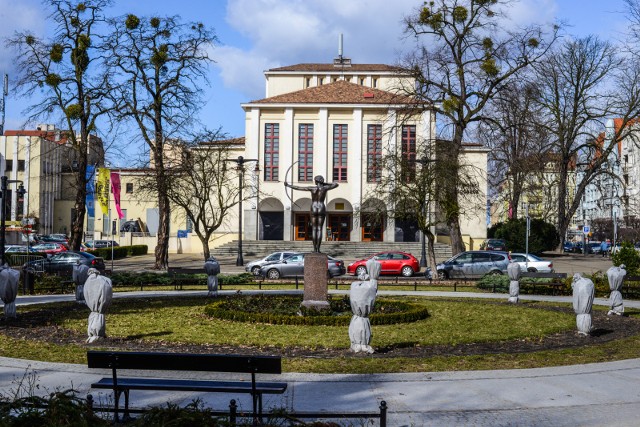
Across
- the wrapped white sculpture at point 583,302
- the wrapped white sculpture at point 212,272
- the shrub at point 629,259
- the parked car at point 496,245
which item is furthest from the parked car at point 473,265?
the parked car at point 496,245

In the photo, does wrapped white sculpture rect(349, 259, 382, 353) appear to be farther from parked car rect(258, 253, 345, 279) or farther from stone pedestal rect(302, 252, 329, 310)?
parked car rect(258, 253, 345, 279)

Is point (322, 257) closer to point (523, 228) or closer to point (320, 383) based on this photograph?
point (320, 383)

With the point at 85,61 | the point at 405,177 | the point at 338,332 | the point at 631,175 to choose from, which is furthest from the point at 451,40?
the point at 631,175

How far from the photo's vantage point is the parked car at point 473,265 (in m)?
32.8

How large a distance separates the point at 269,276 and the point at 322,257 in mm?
16642

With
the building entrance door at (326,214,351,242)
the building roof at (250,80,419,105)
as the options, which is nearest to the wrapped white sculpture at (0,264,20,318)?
the building roof at (250,80,419,105)

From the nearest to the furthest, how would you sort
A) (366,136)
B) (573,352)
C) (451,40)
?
1. (573,352)
2. (451,40)
3. (366,136)

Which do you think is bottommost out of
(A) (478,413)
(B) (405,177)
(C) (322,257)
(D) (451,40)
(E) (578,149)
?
(A) (478,413)

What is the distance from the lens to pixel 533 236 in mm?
48781

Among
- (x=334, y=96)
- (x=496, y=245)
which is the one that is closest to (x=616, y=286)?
(x=496, y=245)

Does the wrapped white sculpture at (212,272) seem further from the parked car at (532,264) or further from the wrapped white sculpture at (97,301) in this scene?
the parked car at (532,264)

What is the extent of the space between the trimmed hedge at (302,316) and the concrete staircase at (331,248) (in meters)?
32.1

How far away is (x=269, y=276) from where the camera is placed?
34.1 m

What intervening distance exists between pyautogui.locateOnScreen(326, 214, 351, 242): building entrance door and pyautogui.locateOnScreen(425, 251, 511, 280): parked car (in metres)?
27.0
